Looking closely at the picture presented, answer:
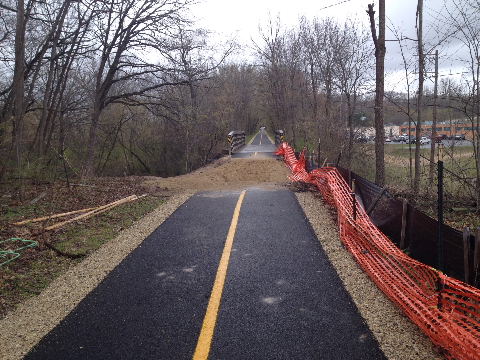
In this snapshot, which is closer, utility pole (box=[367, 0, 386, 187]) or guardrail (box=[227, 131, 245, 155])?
utility pole (box=[367, 0, 386, 187])

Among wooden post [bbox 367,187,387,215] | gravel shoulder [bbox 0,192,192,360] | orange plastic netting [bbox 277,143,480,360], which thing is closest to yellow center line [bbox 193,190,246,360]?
gravel shoulder [bbox 0,192,192,360]

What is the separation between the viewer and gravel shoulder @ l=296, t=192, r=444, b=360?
146 inches

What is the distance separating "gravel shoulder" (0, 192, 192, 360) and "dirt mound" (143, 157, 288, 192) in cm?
640

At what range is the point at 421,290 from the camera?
4.84m

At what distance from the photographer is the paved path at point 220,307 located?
381 centimetres

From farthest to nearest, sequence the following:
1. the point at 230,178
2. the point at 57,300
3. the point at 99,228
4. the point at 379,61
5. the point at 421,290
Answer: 1. the point at 230,178
2. the point at 379,61
3. the point at 99,228
4. the point at 57,300
5. the point at 421,290

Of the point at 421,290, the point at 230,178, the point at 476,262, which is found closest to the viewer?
the point at 476,262

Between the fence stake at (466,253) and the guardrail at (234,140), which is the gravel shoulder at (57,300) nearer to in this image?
the fence stake at (466,253)

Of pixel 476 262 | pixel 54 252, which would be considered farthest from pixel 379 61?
pixel 54 252

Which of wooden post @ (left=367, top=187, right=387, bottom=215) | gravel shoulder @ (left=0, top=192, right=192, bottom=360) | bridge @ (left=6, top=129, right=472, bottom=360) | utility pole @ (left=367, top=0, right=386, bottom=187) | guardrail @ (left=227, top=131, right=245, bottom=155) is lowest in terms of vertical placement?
bridge @ (left=6, top=129, right=472, bottom=360)

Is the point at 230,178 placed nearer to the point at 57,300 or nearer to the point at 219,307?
the point at 57,300

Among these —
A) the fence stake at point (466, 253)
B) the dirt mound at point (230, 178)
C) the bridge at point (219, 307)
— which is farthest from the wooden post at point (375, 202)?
the dirt mound at point (230, 178)

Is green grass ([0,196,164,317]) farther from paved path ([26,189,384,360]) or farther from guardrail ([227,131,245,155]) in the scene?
guardrail ([227,131,245,155])

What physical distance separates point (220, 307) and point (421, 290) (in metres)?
2.42
